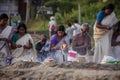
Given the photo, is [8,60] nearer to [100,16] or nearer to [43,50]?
[43,50]

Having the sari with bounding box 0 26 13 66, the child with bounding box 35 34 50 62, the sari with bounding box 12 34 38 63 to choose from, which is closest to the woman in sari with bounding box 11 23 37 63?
the sari with bounding box 12 34 38 63

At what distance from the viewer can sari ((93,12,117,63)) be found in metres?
10.8

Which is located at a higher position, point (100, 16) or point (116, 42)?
point (100, 16)

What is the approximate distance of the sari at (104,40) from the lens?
10805mm

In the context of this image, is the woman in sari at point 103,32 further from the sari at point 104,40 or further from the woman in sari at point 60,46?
the woman in sari at point 60,46

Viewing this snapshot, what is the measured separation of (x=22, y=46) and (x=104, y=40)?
228cm

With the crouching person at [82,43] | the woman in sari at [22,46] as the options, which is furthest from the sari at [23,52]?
the crouching person at [82,43]

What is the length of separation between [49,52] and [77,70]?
4.85 m

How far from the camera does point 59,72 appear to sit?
5.65 meters

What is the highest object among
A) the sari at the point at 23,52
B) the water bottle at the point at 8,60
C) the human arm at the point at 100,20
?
the human arm at the point at 100,20

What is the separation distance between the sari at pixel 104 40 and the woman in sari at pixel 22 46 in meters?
1.89

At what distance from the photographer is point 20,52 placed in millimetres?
9469

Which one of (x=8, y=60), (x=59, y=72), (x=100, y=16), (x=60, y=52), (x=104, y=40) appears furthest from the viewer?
(x=104, y=40)

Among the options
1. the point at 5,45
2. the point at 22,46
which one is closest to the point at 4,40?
the point at 5,45
